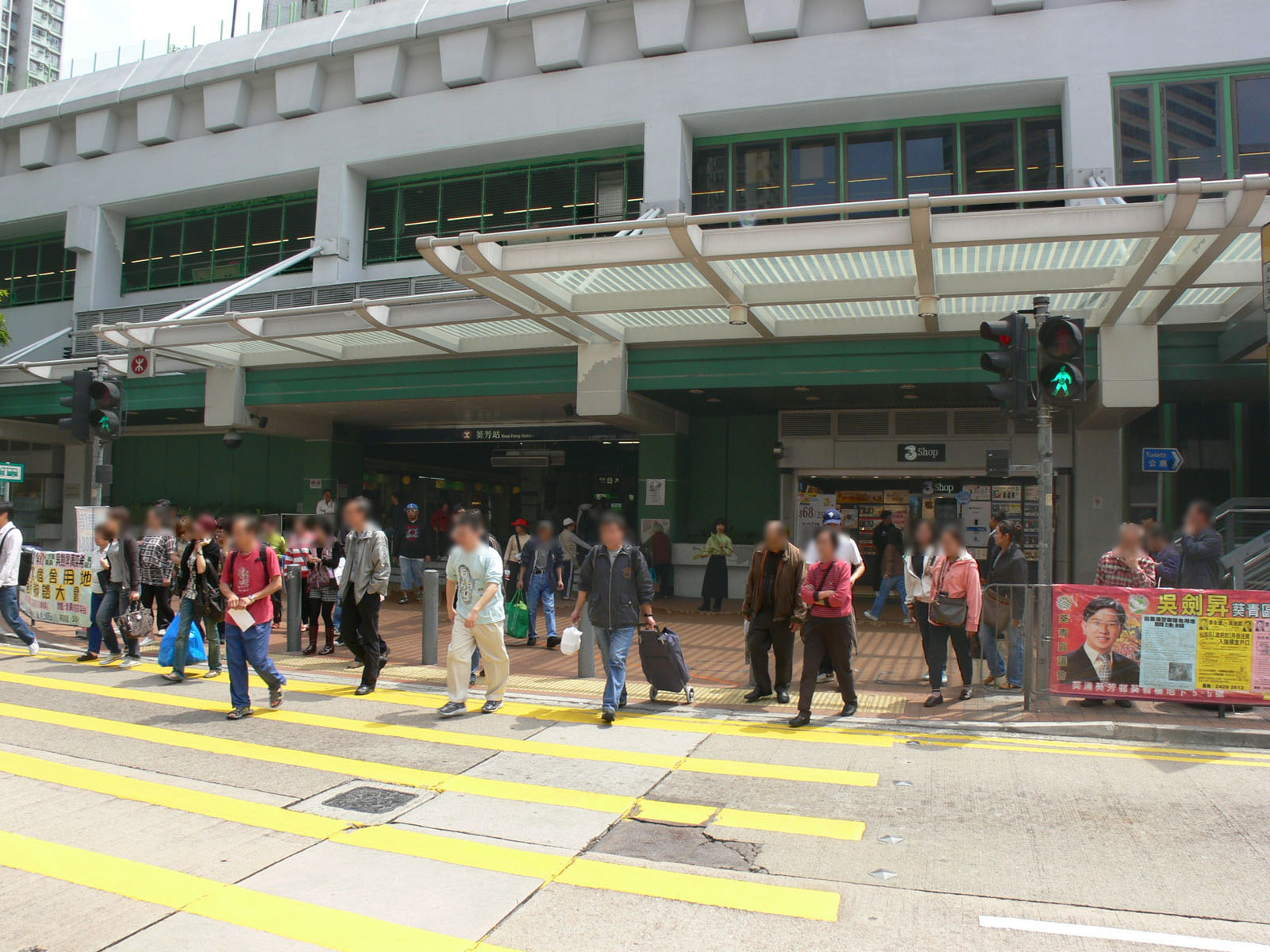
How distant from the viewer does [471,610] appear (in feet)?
25.5

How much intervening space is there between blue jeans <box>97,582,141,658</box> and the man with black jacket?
5.76 metres

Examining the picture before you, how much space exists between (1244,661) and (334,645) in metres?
10.1

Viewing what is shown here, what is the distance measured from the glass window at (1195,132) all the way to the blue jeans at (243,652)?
15.3 metres

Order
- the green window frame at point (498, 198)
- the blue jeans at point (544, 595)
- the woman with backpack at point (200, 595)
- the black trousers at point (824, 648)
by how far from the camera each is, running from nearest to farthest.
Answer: the black trousers at point (824, 648)
the woman with backpack at point (200, 595)
the blue jeans at point (544, 595)
the green window frame at point (498, 198)

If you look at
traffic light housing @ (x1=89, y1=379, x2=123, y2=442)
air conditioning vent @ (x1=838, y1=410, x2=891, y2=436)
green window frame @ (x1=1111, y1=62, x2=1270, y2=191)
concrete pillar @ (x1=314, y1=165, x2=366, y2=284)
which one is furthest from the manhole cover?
concrete pillar @ (x1=314, y1=165, x2=366, y2=284)

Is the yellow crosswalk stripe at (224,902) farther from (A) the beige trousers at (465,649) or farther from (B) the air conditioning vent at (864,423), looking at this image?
(B) the air conditioning vent at (864,423)

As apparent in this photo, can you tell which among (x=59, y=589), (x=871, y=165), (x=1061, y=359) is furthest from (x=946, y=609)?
(x=871, y=165)

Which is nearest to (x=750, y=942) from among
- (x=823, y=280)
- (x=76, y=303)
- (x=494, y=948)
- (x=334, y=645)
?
(x=494, y=948)

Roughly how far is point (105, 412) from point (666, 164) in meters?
10.4

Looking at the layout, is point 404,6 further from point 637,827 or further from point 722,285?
point 637,827

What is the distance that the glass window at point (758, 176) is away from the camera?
55.7 feet

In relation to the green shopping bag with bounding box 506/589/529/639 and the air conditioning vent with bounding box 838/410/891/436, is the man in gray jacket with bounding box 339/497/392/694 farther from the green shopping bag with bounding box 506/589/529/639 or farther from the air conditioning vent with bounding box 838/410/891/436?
the air conditioning vent with bounding box 838/410/891/436

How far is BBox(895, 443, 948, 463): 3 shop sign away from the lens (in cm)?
1719

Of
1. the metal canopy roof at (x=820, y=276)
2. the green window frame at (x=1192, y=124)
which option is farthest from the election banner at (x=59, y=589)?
the green window frame at (x=1192, y=124)
